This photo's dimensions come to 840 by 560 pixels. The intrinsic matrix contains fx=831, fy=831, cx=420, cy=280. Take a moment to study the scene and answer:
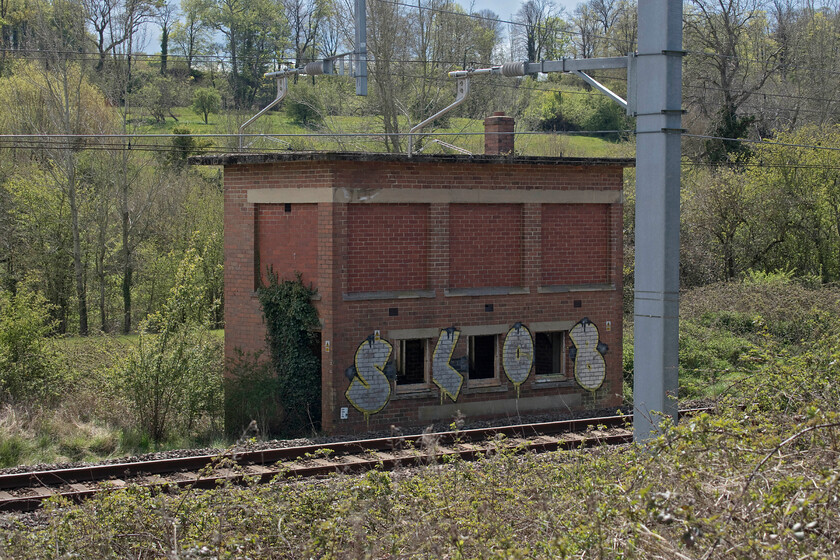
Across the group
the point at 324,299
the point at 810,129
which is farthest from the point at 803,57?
the point at 324,299

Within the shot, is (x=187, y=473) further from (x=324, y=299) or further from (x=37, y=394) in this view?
(x=37, y=394)

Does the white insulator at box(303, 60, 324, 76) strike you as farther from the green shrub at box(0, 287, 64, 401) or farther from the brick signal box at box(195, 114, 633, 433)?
the green shrub at box(0, 287, 64, 401)

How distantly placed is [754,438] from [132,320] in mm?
32683

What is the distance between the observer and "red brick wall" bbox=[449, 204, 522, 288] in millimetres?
17172

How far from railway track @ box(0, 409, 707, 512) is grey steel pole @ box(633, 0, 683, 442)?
1.56m

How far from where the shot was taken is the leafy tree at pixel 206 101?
64.9m

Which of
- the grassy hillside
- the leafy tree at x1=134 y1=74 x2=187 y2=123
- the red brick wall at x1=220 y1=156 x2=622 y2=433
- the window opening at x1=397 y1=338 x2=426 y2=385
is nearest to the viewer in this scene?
the red brick wall at x1=220 y1=156 x2=622 y2=433

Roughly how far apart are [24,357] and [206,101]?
167ft

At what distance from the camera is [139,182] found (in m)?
36.1

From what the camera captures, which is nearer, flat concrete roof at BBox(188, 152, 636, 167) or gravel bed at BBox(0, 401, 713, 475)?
gravel bed at BBox(0, 401, 713, 475)

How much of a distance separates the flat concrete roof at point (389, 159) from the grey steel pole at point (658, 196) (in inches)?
311

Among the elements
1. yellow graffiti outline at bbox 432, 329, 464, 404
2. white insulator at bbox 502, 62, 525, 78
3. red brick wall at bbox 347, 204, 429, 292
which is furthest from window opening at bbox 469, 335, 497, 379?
white insulator at bbox 502, 62, 525, 78

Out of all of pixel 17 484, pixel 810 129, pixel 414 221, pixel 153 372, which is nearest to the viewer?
pixel 17 484

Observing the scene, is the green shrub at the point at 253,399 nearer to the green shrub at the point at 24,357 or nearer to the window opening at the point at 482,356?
the green shrub at the point at 24,357
